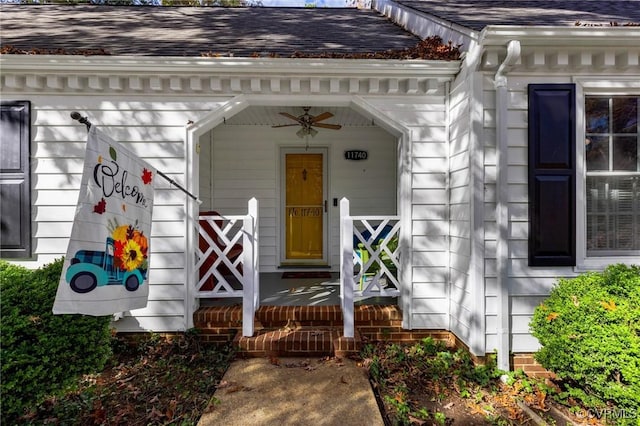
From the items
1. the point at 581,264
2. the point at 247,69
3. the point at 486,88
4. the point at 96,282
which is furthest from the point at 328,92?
the point at 581,264

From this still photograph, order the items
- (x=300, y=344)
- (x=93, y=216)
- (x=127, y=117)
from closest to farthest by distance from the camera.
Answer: (x=93, y=216) → (x=300, y=344) → (x=127, y=117)

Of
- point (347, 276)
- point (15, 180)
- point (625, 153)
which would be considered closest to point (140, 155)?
point (15, 180)

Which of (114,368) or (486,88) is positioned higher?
(486,88)

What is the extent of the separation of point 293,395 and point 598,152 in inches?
134

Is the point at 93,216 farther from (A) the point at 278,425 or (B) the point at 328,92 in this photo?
(B) the point at 328,92

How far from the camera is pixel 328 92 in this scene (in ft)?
11.2

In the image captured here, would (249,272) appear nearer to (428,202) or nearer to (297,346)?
(297,346)

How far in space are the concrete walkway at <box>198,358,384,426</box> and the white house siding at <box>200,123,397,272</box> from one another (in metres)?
2.64

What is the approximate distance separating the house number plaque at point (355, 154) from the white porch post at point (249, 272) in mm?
2543

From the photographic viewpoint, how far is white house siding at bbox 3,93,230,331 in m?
3.30

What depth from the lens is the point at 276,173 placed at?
220 inches

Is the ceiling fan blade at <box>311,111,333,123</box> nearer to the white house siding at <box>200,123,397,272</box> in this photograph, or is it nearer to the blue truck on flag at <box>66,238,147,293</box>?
the white house siding at <box>200,123,397,272</box>

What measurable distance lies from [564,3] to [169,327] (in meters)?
6.70

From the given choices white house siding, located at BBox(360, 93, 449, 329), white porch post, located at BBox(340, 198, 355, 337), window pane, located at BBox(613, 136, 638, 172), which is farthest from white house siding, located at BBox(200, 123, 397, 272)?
window pane, located at BBox(613, 136, 638, 172)
